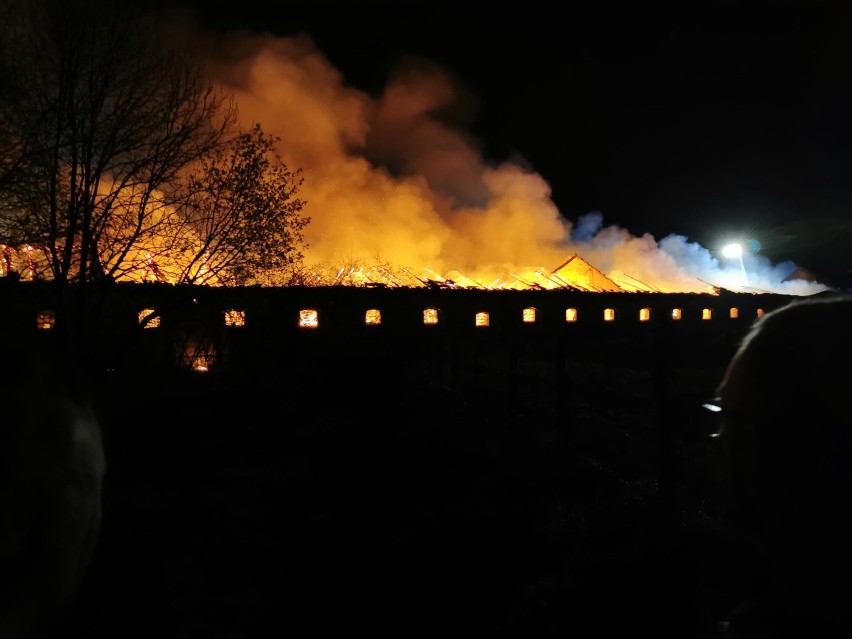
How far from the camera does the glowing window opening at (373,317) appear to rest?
21.9 m

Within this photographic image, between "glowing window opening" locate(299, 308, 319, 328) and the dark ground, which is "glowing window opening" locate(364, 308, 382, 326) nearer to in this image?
"glowing window opening" locate(299, 308, 319, 328)

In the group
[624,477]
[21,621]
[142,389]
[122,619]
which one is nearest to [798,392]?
[21,621]

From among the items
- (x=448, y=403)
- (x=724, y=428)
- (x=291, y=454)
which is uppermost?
(x=724, y=428)

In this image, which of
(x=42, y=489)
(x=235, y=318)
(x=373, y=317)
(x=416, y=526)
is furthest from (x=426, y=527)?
(x=373, y=317)

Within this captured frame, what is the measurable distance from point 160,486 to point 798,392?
35.6 ft

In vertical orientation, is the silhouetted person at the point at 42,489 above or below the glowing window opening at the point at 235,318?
below

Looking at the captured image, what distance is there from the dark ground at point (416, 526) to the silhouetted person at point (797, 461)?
64cm

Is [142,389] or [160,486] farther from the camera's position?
[142,389]

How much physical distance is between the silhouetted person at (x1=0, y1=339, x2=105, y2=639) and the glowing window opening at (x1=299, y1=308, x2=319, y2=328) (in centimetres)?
1969

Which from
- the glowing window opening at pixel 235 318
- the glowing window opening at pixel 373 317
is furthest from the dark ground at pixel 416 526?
the glowing window opening at pixel 373 317

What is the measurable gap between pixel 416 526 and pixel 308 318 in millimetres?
14691

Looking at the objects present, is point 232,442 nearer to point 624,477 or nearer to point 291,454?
point 291,454

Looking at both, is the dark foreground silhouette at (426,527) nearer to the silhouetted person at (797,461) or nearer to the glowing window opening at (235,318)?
the silhouetted person at (797,461)

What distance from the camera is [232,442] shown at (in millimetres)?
11984
